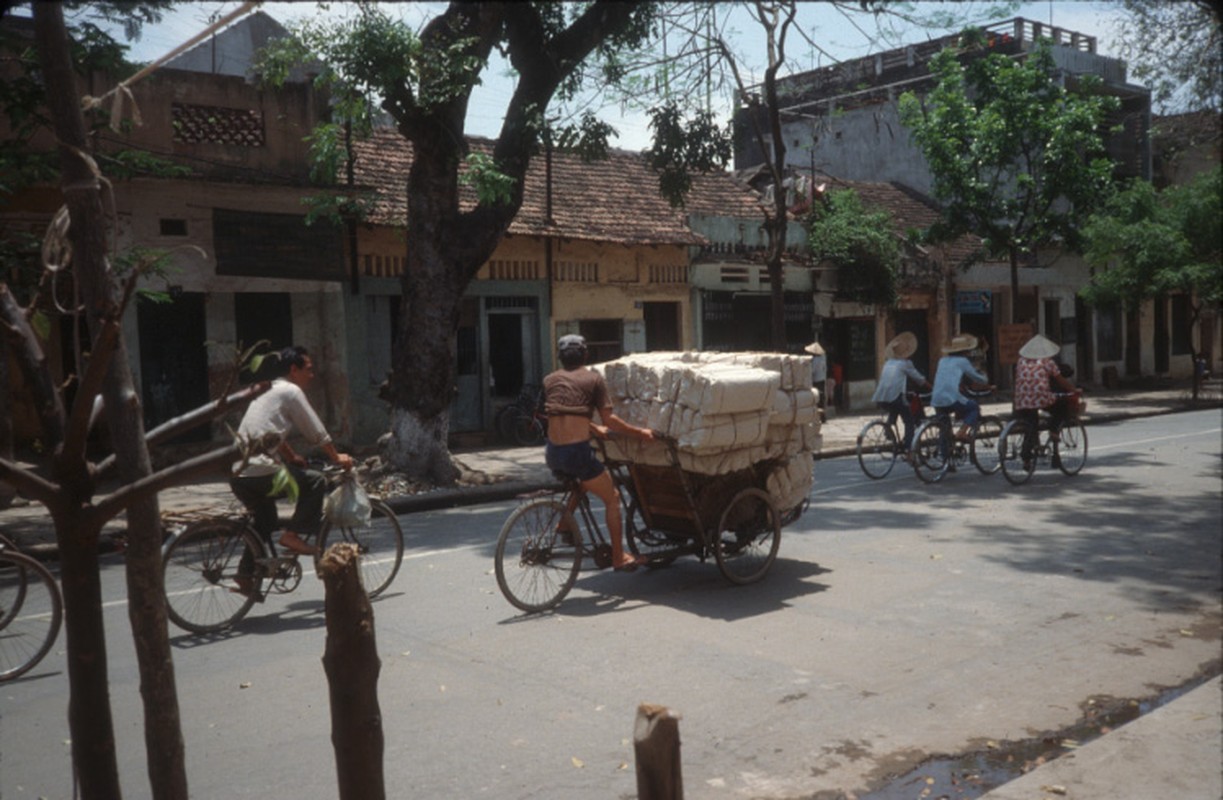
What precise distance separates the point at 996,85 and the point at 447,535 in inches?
653

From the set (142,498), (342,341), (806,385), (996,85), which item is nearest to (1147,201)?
(996,85)

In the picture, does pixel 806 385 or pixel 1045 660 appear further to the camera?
pixel 806 385

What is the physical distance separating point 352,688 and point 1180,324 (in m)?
41.1

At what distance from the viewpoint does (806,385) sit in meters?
Result: 7.60

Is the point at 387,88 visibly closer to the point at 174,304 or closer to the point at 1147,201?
the point at 174,304

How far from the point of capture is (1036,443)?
12.4 metres

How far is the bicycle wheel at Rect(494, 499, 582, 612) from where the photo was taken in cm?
672

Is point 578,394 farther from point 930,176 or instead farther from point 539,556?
point 930,176

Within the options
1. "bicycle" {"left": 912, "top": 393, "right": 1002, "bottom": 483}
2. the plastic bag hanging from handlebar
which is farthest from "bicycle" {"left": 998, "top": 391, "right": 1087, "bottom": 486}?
the plastic bag hanging from handlebar

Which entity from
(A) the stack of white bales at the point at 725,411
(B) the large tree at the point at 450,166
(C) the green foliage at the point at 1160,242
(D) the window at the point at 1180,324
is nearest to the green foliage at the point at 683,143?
(B) the large tree at the point at 450,166

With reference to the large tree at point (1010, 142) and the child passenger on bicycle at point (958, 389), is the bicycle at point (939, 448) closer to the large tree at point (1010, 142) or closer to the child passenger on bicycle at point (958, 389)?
the child passenger on bicycle at point (958, 389)

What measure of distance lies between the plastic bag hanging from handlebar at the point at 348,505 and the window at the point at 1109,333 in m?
32.0

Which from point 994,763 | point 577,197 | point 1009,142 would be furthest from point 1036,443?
point 577,197

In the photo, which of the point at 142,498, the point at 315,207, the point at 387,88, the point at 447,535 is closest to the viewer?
the point at 142,498
